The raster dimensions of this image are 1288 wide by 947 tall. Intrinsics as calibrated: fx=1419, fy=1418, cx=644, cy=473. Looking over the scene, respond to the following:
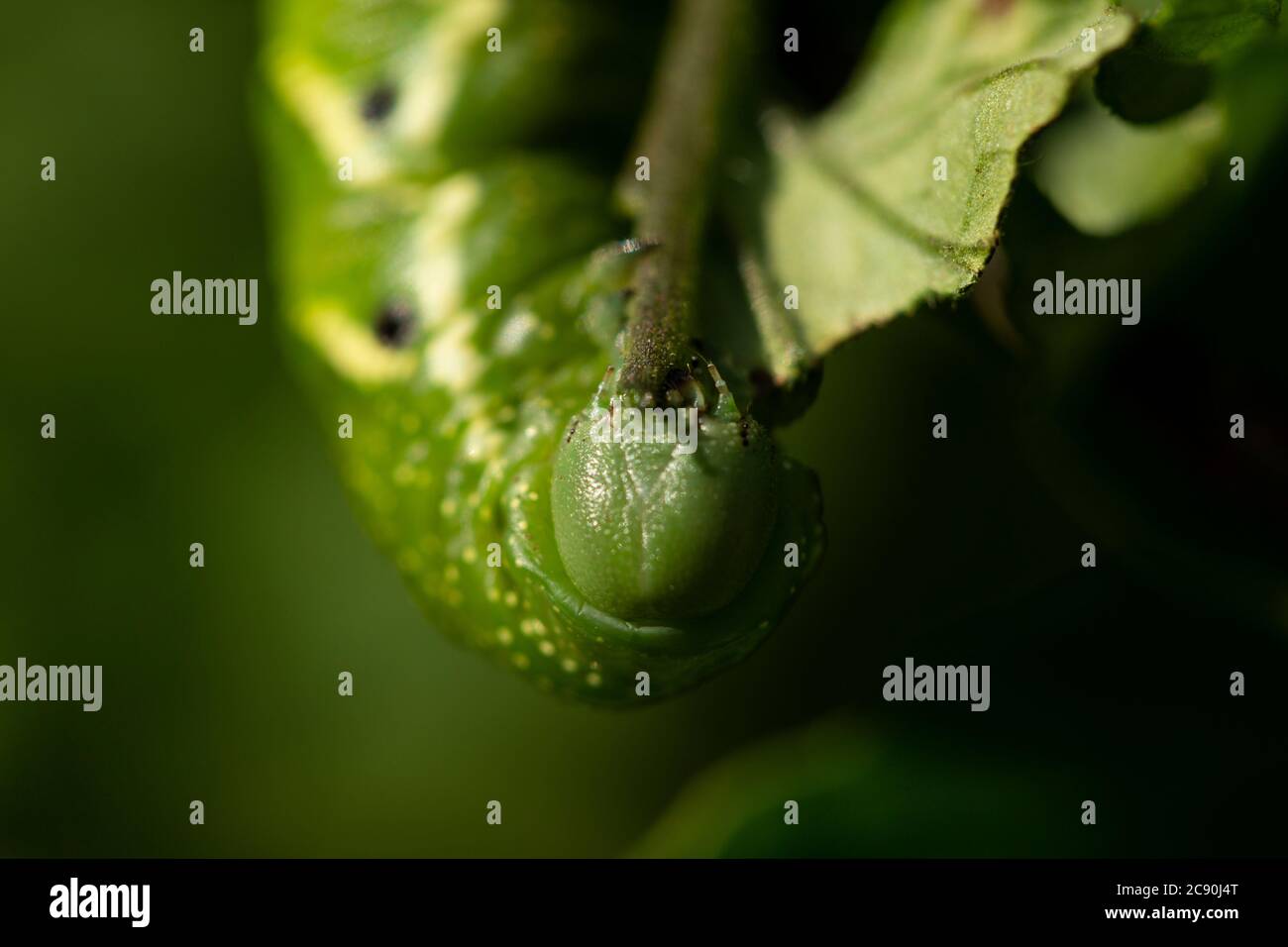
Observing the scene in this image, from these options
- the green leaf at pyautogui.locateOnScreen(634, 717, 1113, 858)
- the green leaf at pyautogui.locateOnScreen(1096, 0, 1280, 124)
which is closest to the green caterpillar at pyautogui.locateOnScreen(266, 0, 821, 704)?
the green leaf at pyautogui.locateOnScreen(1096, 0, 1280, 124)

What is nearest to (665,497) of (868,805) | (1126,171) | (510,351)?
(510,351)

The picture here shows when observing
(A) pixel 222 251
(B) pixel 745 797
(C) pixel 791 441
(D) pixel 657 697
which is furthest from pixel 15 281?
(D) pixel 657 697

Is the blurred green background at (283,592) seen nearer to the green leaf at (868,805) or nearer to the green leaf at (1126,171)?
the green leaf at (868,805)

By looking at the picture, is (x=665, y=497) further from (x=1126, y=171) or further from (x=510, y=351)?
(x=1126, y=171)

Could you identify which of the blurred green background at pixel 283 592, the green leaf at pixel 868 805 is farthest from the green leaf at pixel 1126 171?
the green leaf at pixel 868 805

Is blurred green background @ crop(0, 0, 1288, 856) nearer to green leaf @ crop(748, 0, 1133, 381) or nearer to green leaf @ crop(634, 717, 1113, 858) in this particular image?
green leaf @ crop(634, 717, 1113, 858)
